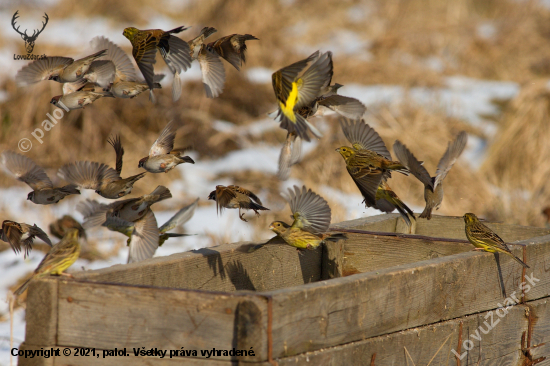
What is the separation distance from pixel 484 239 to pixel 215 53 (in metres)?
1.98

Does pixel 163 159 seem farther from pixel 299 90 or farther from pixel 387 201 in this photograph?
pixel 387 201

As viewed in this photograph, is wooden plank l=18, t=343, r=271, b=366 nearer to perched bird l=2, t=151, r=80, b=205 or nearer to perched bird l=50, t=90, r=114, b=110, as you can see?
perched bird l=2, t=151, r=80, b=205

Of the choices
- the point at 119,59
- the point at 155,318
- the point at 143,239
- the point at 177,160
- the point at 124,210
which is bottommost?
the point at 155,318

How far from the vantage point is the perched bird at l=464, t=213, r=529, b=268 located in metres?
4.05

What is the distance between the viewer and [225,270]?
4.23 m

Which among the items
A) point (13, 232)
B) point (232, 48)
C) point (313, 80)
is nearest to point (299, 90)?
point (313, 80)

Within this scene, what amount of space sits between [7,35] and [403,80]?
24.2ft

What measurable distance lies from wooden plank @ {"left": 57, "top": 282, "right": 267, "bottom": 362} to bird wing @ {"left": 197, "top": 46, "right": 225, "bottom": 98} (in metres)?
1.65

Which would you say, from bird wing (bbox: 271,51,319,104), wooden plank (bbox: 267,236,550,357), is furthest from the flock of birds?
wooden plank (bbox: 267,236,550,357)

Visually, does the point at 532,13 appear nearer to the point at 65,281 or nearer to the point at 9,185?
the point at 9,185

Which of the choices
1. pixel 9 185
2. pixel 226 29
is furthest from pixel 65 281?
pixel 226 29

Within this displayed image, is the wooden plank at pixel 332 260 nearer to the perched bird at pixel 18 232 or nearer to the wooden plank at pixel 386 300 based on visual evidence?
the wooden plank at pixel 386 300

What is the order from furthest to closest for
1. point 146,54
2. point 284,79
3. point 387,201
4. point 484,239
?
point 387,201, point 484,239, point 146,54, point 284,79

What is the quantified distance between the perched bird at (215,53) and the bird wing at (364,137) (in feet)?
2.95
